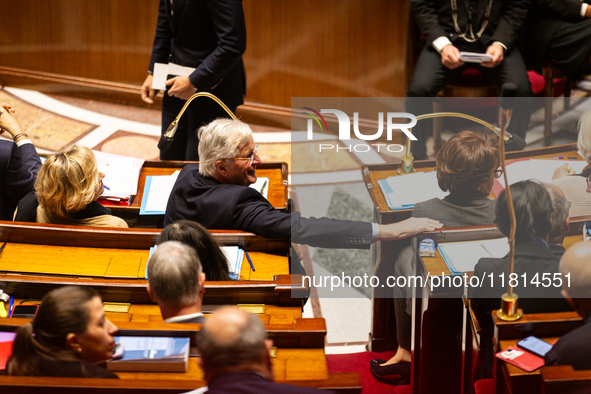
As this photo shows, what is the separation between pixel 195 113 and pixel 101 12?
284 cm

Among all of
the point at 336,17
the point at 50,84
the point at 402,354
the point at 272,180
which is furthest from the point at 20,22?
the point at 402,354

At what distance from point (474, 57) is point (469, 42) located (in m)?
0.19

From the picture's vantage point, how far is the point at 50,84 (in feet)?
20.1

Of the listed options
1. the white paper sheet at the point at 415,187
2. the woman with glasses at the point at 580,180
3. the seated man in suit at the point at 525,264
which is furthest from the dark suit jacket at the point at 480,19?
the seated man in suit at the point at 525,264

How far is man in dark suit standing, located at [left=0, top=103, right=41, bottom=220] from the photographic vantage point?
2938 mm

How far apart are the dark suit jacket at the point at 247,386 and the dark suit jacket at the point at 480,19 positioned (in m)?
3.26

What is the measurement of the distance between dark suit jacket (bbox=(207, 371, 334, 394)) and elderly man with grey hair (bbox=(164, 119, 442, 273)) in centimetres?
104

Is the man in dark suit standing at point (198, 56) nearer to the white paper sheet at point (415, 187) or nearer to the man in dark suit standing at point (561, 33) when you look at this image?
the white paper sheet at point (415, 187)

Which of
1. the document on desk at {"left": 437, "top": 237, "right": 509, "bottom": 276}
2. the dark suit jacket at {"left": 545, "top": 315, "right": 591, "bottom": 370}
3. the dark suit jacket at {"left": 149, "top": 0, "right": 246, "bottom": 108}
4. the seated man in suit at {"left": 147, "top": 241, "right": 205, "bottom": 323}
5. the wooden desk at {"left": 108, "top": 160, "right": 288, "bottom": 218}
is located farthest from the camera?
the dark suit jacket at {"left": 149, "top": 0, "right": 246, "bottom": 108}

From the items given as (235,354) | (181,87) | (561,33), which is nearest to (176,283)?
(235,354)

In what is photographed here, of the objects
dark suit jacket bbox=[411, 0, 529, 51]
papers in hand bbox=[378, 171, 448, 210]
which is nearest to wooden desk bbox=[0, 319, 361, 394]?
papers in hand bbox=[378, 171, 448, 210]

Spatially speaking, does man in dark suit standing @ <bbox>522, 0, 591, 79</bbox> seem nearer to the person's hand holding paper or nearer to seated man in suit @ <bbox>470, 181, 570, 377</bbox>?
seated man in suit @ <bbox>470, 181, 570, 377</bbox>

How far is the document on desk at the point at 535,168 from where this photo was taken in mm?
2932

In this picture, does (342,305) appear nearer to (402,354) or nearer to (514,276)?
(402,354)
